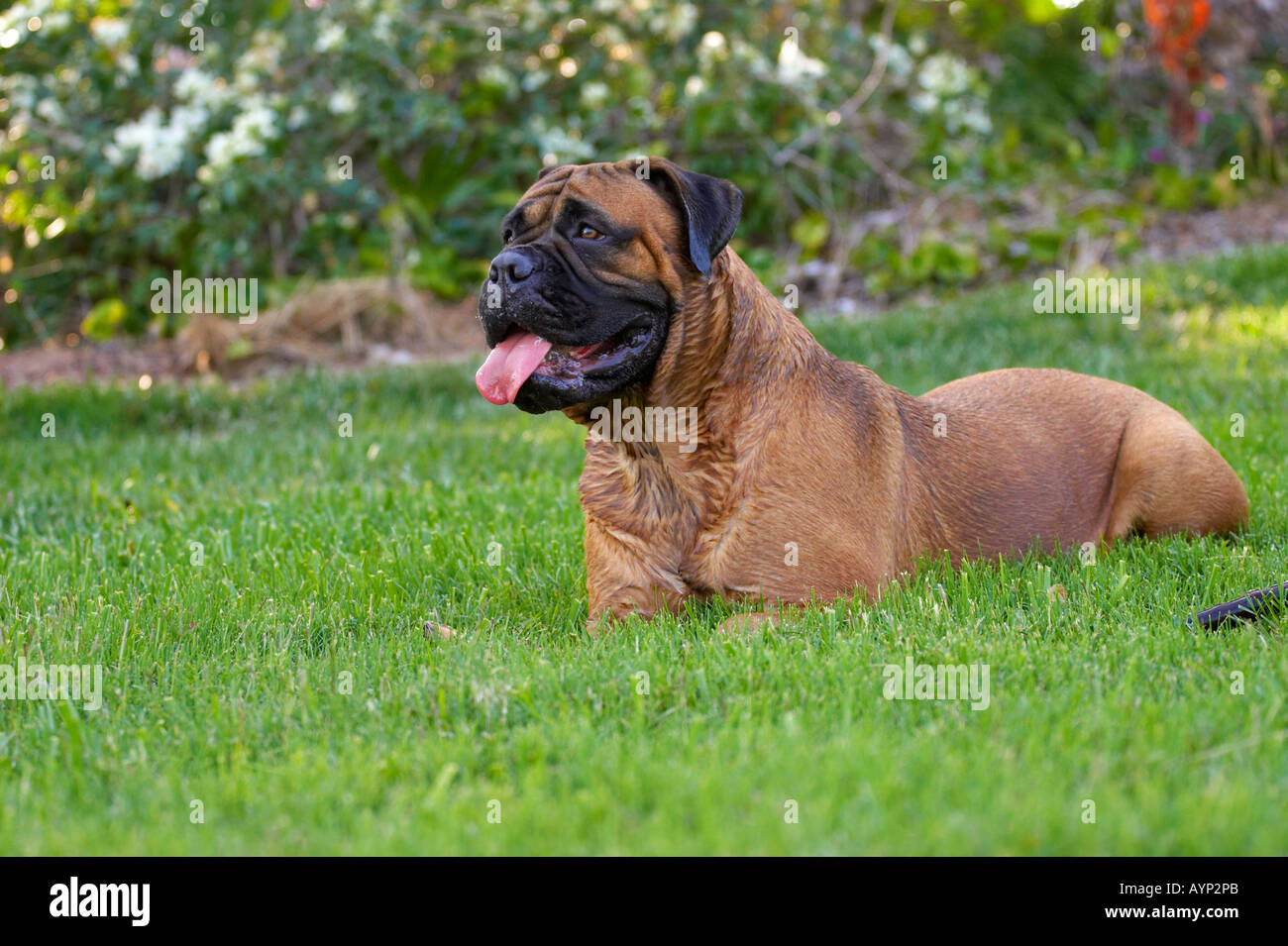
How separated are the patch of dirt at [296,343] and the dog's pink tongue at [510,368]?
6.02 meters

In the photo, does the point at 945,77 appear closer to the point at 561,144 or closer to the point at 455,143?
the point at 561,144

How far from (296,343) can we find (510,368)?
22.8ft

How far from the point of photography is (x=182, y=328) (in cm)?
1063

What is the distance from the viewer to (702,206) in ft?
14.4

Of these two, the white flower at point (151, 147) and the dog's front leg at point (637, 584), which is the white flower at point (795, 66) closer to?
the white flower at point (151, 147)

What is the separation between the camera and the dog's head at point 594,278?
423 cm

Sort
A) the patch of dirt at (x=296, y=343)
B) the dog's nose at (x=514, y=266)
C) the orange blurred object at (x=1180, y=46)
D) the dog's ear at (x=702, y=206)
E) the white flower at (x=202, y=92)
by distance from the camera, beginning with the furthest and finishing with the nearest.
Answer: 1. the orange blurred object at (x=1180, y=46)
2. the white flower at (x=202, y=92)
3. the patch of dirt at (x=296, y=343)
4. the dog's ear at (x=702, y=206)
5. the dog's nose at (x=514, y=266)

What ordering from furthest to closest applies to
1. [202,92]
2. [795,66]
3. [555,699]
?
[795,66], [202,92], [555,699]

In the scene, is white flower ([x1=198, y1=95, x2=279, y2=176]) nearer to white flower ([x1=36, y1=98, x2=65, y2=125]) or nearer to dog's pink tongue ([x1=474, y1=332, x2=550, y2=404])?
white flower ([x1=36, y1=98, x2=65, y2=125])

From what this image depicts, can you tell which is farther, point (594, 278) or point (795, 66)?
point (795, 66)

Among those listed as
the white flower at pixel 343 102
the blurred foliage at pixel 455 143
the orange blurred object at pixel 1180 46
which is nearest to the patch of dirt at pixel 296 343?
the blurred foliage at pixel 455 143

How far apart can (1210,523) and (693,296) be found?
2.44 meters

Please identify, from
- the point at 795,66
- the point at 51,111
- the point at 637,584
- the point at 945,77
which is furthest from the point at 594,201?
the point at 945,77

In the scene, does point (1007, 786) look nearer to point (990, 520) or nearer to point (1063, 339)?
point (990, 520)
